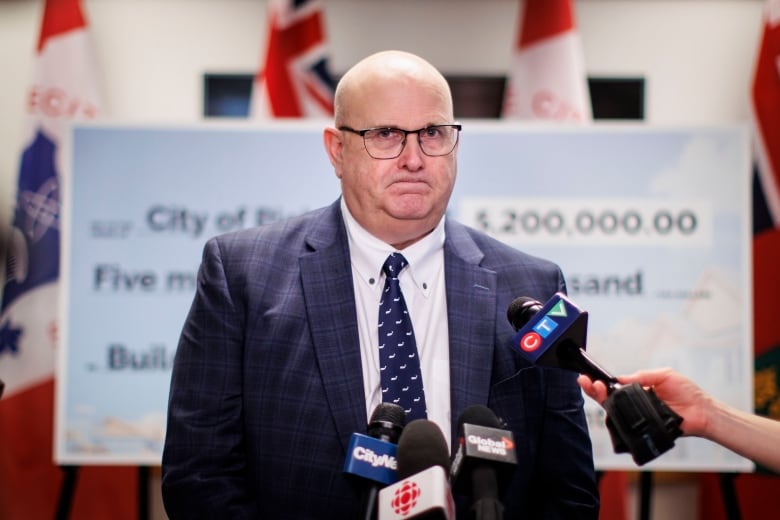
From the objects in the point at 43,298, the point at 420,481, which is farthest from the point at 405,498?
the point at 43,298

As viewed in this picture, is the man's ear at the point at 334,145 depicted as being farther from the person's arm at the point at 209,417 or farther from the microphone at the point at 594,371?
the microphone at the point at 594,371

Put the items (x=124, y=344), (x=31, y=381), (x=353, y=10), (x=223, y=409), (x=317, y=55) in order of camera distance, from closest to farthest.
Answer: (x=223, y=409) < (x=124, y=344) < (x=31, y=381) < (x=317, y=55) < (x=353, y=10)

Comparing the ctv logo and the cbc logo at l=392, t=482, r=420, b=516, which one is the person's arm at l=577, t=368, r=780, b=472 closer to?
the ctv logo

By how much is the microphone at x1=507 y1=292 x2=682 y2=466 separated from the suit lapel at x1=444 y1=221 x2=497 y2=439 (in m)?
0.27

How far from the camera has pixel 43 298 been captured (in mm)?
3828

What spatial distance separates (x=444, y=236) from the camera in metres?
2.19

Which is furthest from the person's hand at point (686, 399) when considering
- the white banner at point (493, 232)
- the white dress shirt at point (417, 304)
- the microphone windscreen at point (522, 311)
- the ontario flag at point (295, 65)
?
the ontario flag at point (295, 65)

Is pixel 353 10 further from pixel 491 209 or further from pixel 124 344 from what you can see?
pixel 124 344

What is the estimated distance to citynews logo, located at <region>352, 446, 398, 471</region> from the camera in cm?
142

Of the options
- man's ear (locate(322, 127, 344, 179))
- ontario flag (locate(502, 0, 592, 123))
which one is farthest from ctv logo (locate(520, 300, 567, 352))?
ontario flag (locate(502, 0, 592, 123))

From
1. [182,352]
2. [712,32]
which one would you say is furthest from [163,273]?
[712,32]

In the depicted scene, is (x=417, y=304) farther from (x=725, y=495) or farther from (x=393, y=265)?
(x=725, y=495)

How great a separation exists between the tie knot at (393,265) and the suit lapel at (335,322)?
0.09m

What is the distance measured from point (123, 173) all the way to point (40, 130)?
0.72m
